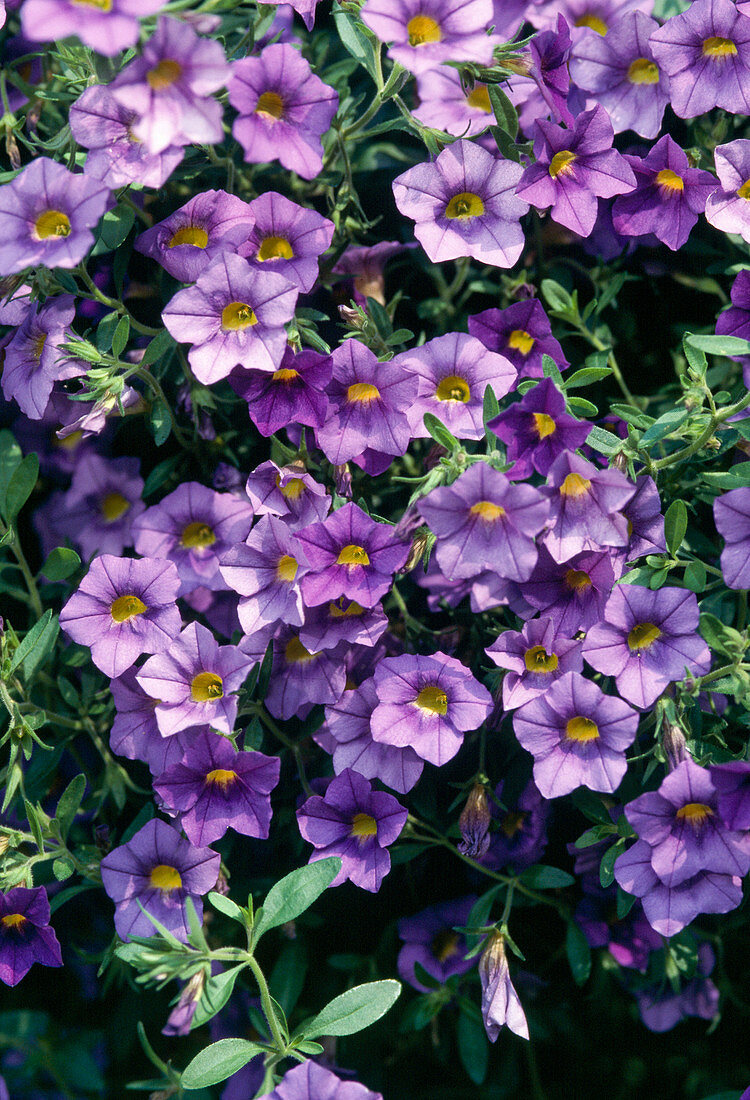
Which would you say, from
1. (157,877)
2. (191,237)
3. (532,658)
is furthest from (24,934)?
(191,237)

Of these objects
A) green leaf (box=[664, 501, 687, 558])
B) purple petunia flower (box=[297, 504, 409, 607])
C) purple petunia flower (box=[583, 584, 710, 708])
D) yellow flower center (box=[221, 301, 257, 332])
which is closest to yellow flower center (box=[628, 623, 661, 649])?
purple petunia flower (box=[583, 584, 710, 708])

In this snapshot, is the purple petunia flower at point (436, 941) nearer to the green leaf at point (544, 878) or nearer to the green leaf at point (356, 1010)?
the green leaf at point (544, 878)

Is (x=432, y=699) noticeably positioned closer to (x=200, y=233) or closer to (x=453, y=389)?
(x=453, y=389)

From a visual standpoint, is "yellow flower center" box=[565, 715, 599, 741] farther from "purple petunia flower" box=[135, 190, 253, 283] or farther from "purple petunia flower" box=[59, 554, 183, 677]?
"purple petunia flower" box=[135, 190, 253, 283]

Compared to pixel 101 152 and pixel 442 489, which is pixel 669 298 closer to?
pixel 442 489

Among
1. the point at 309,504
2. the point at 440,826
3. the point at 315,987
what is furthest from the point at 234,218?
the point at 315,987

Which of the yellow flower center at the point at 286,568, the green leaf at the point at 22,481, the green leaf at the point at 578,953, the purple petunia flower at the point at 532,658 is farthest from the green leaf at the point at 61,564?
the green leaf at the point at 578,953
